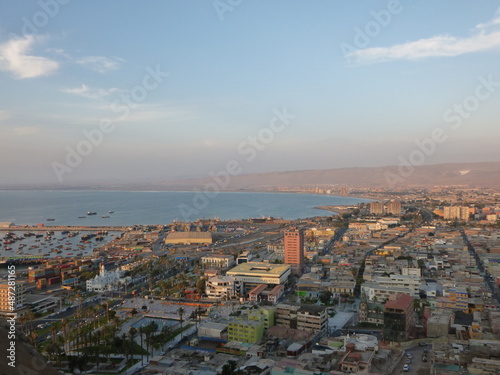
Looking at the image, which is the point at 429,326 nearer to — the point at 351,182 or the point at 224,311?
the point at 224,311

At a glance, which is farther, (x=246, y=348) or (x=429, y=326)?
(x=429, y=326)

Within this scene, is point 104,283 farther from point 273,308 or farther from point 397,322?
point 397,322

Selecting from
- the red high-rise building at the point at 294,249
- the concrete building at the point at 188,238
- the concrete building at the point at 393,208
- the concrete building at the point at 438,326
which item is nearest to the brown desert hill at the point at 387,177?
the concrete building at the point at 393,208

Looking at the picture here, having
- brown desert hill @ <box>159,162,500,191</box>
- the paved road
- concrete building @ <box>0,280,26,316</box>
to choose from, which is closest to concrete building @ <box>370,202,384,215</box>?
the paved road

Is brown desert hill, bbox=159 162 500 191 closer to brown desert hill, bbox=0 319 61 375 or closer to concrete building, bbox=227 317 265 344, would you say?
concrete building, bbox=227 317 265 344

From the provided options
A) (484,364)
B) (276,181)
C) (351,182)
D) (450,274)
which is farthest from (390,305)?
(276,181)

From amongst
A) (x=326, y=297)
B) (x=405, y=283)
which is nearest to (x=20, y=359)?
(x=326, y=297)

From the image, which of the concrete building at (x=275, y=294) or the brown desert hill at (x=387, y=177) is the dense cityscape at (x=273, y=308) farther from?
the brown desert hill at (x=387, y=177)
